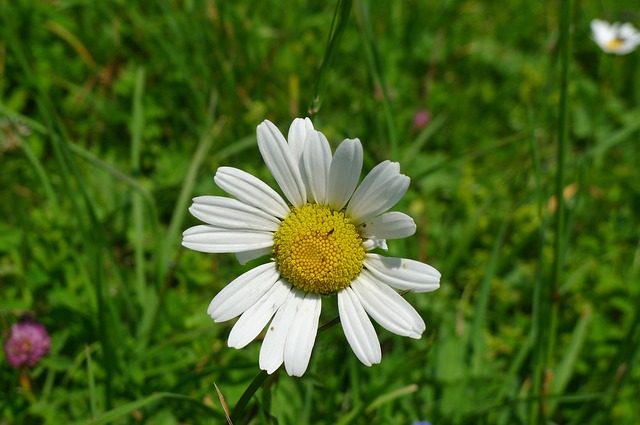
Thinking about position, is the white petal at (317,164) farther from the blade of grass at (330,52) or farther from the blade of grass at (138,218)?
the blade of grass at (138,218)

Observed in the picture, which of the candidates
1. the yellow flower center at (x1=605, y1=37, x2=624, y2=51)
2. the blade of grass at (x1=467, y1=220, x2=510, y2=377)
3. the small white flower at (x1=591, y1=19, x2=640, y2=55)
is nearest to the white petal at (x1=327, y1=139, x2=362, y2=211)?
the blade of grass at (x1=467, y1=220, x2=510, y2=377)

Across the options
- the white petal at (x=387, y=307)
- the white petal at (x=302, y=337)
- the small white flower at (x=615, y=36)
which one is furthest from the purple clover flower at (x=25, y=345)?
the small white flower at (x=615, y=36)

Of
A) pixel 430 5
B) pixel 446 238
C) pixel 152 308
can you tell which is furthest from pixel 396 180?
pixel 430 5


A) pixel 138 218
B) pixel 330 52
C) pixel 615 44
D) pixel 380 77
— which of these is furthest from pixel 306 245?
pixel 615 44

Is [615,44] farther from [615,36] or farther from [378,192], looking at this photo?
[378,192]

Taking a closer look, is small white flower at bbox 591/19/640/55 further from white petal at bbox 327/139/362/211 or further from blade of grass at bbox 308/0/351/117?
white petal at bbox 327/139/362/211

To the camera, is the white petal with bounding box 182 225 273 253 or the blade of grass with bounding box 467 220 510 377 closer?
the white petal with bounding box 182 225 273 253

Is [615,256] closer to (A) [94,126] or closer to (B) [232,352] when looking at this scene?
(B) [232,352]
